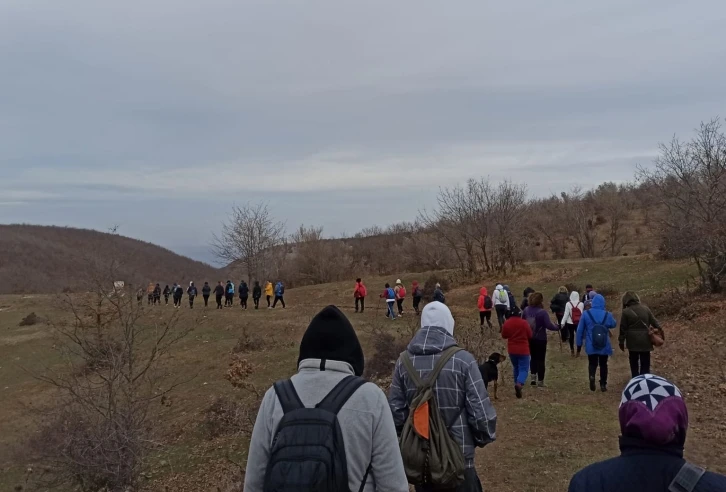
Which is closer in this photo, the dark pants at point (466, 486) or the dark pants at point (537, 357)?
the dark pants at point (466, 486)

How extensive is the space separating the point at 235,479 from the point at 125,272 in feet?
20.7

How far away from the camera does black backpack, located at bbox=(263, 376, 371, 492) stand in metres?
2.29

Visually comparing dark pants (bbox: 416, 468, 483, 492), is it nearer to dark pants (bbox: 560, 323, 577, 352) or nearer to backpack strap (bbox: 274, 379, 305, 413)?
backpack strap (bbox: 274, 379, 305, 413)

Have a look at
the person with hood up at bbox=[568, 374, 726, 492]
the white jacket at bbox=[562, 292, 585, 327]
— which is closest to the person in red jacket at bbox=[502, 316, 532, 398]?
the white jacket at bbox=[562, 292, 585, 327]

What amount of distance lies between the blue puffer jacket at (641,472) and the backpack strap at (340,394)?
3.24 ft

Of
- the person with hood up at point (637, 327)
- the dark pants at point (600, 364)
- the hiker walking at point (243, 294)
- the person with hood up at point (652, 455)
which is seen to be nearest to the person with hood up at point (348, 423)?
the person with hood up at point (652, 455)

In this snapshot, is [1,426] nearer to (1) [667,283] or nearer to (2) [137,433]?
(2) [137,433]

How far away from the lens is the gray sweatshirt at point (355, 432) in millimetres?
2441

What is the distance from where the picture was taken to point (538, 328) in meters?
9.94

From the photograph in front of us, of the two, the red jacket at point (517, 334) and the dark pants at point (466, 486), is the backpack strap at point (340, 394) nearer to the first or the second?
the dark pants at point (466, 486)

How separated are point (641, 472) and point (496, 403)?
26.4ft

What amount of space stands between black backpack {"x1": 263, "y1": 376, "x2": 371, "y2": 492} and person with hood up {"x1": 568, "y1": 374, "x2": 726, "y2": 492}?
98cm

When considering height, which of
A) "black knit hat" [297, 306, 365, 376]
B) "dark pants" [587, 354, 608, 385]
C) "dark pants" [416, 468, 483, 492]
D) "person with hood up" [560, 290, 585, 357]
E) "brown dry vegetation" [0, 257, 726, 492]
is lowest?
"brown dry vegetation" [0, 257, 726, 492]

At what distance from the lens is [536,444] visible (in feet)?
26.2
